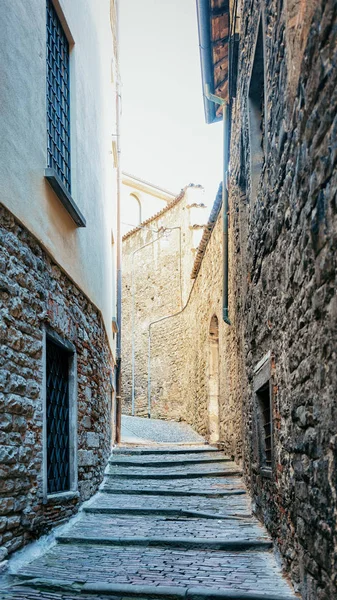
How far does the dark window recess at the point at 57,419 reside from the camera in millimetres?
5027

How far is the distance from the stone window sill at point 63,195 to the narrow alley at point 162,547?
2.92 m

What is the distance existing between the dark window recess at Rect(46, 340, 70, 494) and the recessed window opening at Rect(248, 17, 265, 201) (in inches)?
94.5

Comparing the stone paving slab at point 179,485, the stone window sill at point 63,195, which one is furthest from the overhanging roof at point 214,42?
the stone paving slab at point 179,485

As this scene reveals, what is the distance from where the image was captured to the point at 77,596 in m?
3.71

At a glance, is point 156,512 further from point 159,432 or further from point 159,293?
point 159,293

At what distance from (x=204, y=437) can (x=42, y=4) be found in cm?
877

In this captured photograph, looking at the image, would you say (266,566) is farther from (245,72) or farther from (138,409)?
(138,409)

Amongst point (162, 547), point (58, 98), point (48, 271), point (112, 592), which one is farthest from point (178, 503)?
point (58, 98)

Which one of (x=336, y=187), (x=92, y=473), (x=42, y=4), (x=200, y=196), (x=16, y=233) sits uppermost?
(x=200, y=196)

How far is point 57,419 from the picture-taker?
526 cm

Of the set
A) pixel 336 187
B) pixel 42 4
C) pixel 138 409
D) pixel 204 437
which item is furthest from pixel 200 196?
pixel 336 187

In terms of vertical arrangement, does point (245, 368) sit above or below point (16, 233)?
below

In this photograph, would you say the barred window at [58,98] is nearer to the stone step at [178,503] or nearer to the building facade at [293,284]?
the building facade at [293,284]

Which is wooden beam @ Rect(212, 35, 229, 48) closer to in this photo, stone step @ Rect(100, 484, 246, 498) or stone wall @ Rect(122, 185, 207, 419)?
stone step @ Rect(100, 484, 246, 498)
